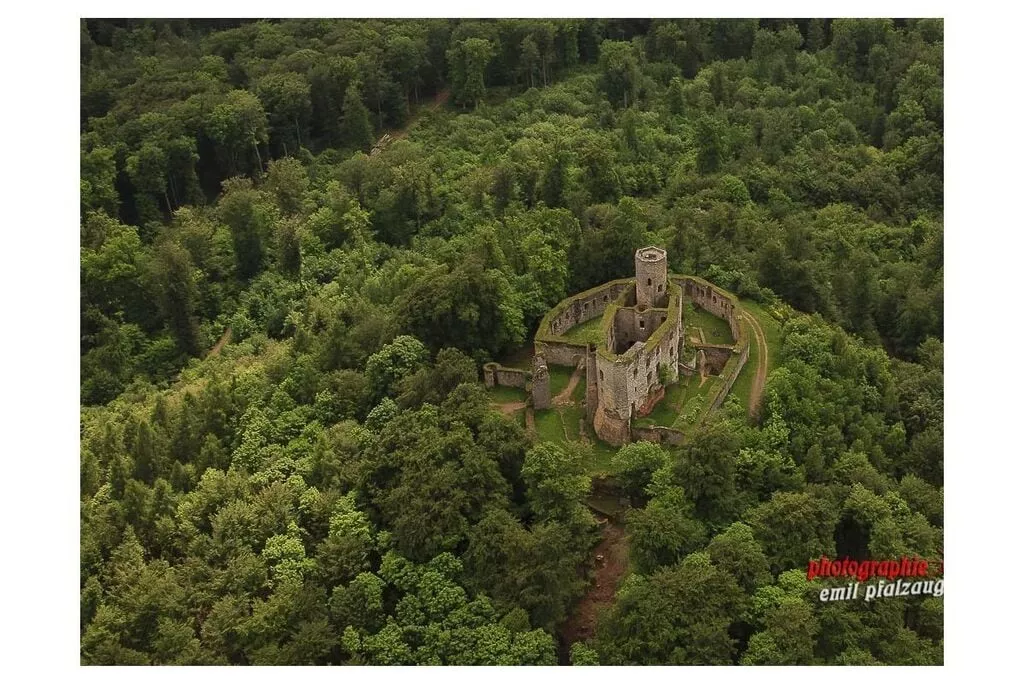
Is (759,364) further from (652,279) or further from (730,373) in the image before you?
(652,279)

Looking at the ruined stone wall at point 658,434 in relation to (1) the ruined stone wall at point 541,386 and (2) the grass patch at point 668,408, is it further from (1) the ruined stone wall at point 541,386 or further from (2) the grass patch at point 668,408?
(1) the ruined stone wall at point 541,386

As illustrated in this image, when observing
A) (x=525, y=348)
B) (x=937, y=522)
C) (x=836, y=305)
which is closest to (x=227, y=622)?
(x=525, y=348)

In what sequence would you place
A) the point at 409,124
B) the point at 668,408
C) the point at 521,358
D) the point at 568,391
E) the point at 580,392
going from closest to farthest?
the point at 668,408 → the point at 580,392 → the point at 568,391 → the point at 521,358 → the point at 409,124

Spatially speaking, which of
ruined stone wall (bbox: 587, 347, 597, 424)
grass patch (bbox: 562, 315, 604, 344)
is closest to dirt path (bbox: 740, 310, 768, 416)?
ruined stone wall (bbox: 587, 347, 597, 424)

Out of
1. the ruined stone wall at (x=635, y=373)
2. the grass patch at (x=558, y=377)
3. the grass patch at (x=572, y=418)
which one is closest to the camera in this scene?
the ruined stone wall at (x=635, y=373)

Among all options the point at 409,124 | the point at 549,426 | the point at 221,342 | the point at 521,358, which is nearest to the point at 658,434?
the point at 549,426

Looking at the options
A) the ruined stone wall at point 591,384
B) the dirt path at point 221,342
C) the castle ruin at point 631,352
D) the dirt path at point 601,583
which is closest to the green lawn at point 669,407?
the castle ruin at point 631,352

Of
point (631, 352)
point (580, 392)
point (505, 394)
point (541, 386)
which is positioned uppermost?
point (631, 352)
